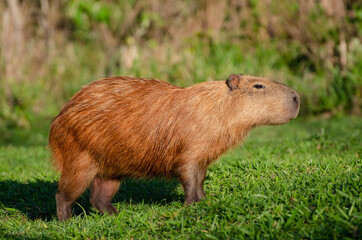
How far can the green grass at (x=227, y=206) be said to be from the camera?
2.74 meters

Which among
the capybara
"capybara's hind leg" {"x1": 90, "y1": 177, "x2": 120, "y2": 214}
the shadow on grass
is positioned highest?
the capybara

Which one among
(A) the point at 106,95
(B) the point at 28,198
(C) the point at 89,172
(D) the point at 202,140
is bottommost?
(B) the point at 28,198

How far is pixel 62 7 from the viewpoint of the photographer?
37.0ft

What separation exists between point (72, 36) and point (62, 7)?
2.28 ft

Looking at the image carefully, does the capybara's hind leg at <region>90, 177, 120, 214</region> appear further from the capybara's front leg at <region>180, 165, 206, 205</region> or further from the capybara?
the capybara's front leg at <region>180, 165, 206, 205</region>

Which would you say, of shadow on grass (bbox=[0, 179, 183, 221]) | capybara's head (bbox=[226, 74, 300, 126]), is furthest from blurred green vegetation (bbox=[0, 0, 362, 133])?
capybara's head (bbox=[226, 74, 300, 126])

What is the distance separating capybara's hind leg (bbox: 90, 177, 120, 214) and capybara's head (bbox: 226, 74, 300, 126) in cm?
128

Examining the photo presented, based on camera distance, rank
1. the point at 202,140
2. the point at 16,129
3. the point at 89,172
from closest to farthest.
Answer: the point at 202,140
the point at 89,172
the point at 16,129

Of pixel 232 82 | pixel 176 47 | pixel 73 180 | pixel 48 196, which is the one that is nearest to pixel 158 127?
pixel 232 82

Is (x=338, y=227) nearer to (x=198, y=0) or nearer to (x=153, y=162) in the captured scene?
(x=153, y=162)

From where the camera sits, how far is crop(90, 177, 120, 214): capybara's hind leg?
13.4ft

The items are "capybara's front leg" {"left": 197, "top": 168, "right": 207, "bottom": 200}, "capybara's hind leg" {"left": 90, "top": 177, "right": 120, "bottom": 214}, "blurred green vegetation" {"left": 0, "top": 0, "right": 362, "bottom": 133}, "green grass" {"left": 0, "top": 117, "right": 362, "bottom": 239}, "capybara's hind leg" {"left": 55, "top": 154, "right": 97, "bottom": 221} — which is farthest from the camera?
"blurred green vegetation" {"left": 0, "top": 0, "right": 362, "bottom": 133}

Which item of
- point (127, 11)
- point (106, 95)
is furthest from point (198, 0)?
point (106, 95)

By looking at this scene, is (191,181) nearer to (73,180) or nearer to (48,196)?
(73,180)
